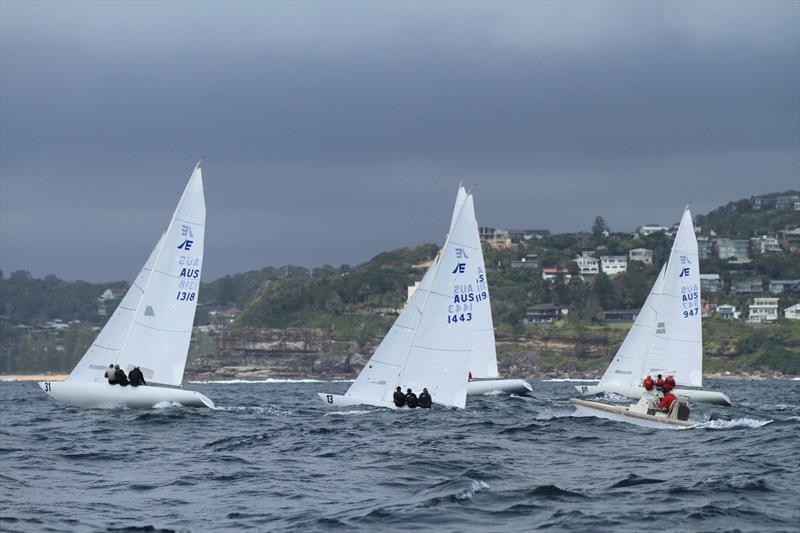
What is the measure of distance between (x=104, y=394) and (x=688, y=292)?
28.5 m

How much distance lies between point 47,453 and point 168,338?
1417cm

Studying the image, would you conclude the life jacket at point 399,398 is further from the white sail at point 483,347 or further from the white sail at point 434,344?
the white sail at point 483,347

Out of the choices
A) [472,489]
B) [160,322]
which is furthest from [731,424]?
[160,322]

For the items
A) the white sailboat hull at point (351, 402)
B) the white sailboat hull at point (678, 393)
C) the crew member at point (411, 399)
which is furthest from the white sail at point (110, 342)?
the white sailboat hull at point (678, 393)

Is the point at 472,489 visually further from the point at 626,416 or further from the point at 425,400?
the point at 425,400

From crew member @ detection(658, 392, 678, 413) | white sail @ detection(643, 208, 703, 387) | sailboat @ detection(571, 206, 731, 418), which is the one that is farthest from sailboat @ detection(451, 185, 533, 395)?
crew member @ detection(658, 392, 678, 413)

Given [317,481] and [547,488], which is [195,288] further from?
[547,488]

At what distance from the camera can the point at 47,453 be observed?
31625mm

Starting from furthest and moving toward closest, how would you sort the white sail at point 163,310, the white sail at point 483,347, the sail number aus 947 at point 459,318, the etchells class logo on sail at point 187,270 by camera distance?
the white sail at point 483,347
the etchells class logo on sail at point 187,270
the white sail at point 163,310
the sail number aus 947 at point 459,318

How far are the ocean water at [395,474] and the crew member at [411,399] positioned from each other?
361 mm

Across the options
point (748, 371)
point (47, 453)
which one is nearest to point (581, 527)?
point (47, 453)

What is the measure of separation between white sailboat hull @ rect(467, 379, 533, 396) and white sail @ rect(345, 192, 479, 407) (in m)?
17.0

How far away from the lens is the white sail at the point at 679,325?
5975cm

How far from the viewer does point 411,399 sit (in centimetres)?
4234
